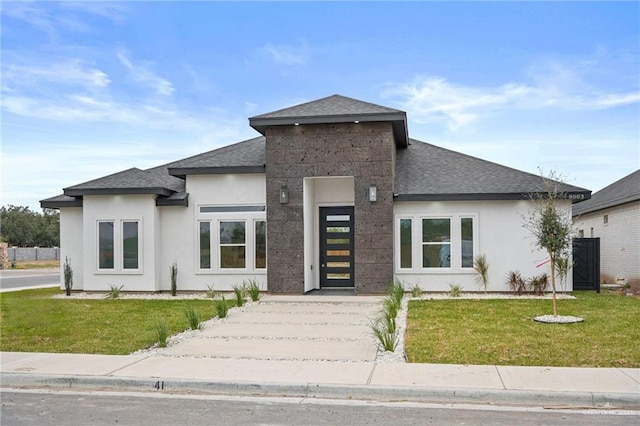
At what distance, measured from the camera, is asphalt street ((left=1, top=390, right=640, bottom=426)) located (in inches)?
277

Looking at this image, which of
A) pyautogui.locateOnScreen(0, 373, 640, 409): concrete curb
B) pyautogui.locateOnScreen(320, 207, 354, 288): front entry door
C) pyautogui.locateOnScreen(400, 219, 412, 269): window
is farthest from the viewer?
pyautogui.locateOnScreen(320, 207, 354, 288): front entry door

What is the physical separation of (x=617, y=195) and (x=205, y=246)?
621 inches

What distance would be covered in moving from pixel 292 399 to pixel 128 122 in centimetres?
1366

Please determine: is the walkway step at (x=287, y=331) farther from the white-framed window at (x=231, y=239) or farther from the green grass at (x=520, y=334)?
the white-framed window at (x=231, y=239)

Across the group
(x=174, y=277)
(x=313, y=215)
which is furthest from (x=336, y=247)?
(x=174, y=277)

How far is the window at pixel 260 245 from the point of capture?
20172 mm

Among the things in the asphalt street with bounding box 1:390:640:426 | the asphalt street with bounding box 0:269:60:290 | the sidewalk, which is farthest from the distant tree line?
the asphalt street with bounding box 1:390:640:426

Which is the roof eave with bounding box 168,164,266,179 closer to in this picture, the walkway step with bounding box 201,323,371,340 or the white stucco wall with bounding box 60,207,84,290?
the white stucco wall with bounding box 60,207,84,290

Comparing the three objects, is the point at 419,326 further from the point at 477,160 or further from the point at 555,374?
the point at 477,160

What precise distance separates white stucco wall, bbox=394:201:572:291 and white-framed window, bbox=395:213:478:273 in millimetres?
63

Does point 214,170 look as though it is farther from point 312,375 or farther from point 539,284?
point 312,375

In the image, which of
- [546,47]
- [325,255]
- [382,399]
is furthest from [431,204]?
[382,399]

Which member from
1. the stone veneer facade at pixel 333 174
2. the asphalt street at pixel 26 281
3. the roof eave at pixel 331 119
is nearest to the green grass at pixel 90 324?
the stone veneer facade at pixel 333 174

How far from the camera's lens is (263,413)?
24.3 feet
